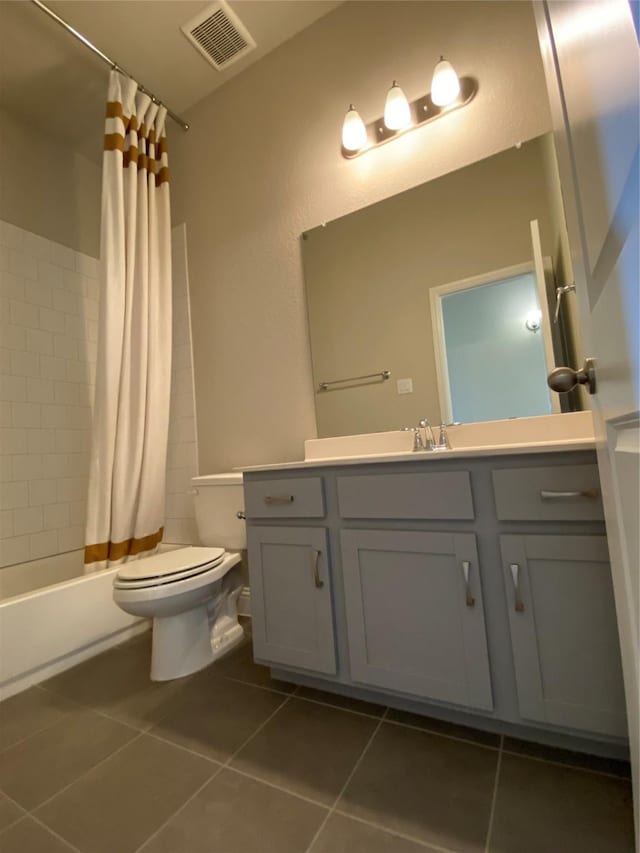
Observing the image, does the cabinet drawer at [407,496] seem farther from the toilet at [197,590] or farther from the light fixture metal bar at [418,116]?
the light fixture metal bar at [418,116]

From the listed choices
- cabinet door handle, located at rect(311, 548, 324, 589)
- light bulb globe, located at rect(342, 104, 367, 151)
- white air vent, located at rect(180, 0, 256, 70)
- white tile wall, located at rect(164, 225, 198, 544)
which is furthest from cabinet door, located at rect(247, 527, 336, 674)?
white air vent, located at rect(180, 0, 256, 70)

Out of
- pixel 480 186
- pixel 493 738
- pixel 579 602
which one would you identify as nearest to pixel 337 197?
pixel 480 186

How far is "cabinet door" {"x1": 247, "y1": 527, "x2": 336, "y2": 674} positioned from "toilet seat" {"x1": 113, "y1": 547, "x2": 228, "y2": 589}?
0.72 feet

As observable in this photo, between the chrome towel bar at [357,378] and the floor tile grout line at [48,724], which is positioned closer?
the floor tile grout line at [48,724]

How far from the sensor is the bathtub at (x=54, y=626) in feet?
4.59

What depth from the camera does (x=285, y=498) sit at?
129 cm

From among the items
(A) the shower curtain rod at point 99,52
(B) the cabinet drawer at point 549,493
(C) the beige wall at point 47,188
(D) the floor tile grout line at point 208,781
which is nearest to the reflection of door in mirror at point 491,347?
(B) the cabinet drawer at point 549,493

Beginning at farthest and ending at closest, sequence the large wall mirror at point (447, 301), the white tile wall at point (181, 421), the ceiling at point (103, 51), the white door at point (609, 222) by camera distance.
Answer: the white tile wall at point (181, 421)
the ceiling at point (103, 51)
the large wall mirror at point (447, 301)
the white door at point (609, 222)

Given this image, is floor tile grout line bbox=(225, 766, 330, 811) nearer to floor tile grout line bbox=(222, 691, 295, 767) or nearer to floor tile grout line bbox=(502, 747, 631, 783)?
floor tile grout line bbox=(222, 691, 295, 767)

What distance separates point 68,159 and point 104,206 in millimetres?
848

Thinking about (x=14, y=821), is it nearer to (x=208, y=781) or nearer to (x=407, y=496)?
(x=208, y=781)

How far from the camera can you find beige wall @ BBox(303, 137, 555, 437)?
1.42m

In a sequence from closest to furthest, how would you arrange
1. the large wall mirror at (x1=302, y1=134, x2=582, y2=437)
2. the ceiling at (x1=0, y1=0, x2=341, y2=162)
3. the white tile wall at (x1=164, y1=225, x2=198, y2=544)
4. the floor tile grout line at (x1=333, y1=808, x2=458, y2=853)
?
the floor tile grout line at (x1=333, y1=808, x2=458, y2=853), the large wall mirror at (x1=302, y1=134, x2=582, y2=437), the ceiling at (x1=0, y1=0, x2=341, y2=162), the white tile wall at (x1=164, y1=225, x2=198, y2=544)

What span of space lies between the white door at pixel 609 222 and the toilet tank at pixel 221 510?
1.42 m
